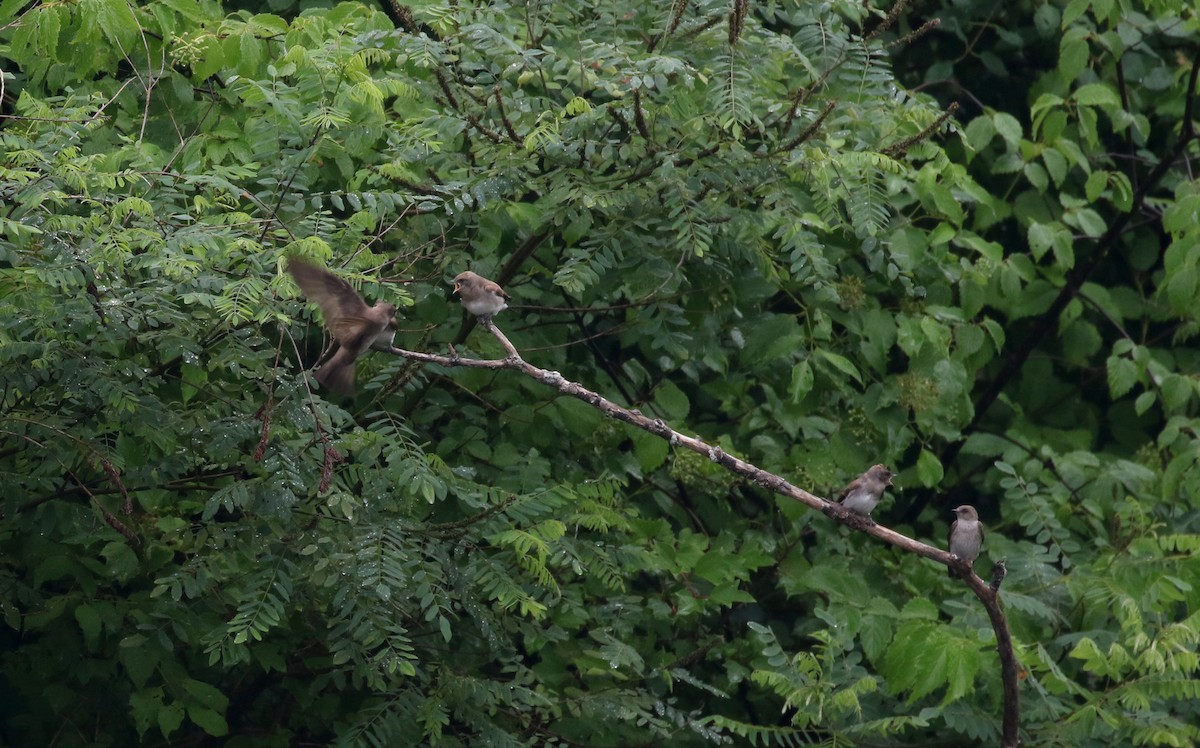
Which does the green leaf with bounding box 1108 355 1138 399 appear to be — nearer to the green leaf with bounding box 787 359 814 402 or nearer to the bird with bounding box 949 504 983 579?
the bird with bounding box 949 504 983 579

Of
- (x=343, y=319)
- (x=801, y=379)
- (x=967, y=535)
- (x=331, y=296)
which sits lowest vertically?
(x=967, y=535)

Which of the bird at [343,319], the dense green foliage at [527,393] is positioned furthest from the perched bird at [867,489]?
the bird at [343,319]

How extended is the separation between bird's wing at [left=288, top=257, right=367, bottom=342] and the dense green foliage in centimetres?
14

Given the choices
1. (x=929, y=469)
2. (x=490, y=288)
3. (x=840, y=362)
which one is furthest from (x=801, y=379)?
(x=490, y=288)

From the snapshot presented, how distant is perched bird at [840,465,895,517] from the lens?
253 inches

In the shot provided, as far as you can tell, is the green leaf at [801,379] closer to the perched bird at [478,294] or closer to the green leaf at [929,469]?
the green leaf at [929,469]

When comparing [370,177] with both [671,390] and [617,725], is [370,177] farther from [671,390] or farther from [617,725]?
[617,725]

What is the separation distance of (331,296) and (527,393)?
2.01m

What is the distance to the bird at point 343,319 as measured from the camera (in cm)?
479

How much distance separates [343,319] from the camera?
4.95 metres

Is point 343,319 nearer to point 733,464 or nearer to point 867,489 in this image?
point 733,464

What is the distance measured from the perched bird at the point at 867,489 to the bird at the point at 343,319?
2424 millimetres

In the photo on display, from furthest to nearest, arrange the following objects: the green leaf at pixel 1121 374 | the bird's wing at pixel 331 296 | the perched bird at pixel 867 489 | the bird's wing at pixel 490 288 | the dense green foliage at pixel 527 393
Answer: the green leaf at pixel 1121 374, the perched bird at pixel 867 489, the bird's wing at pixel 490 288, the dense green foliage at pixel 527 393, the bird's wing at pixel 331 296

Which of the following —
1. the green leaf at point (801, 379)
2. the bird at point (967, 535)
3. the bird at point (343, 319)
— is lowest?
the bird at point (967, 535)
